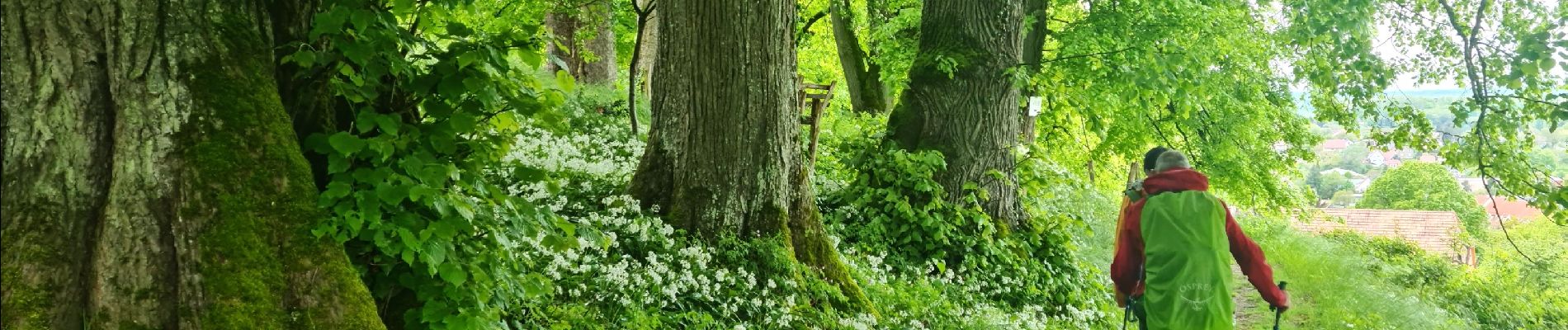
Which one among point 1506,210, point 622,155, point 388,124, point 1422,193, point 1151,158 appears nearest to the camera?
point 388,124

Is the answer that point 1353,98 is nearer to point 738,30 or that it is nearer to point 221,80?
point 738,30

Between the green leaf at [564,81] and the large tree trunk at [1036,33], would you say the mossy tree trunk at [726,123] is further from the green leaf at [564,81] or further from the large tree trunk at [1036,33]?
the large tree trunk at [1036,33]

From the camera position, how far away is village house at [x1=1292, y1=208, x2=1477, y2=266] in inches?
1134

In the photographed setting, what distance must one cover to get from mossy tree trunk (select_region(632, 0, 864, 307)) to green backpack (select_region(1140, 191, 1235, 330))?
199 centimetres

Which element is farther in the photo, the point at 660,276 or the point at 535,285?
the point at 660,276

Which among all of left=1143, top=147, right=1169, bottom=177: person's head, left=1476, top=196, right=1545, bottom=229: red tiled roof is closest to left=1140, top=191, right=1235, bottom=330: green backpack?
left=1143, top=147, right=1169, bottom=177: person's head

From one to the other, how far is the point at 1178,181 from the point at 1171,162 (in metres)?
0.14

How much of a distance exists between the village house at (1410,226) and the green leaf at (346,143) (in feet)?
91.7

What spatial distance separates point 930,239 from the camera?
852 centimetres

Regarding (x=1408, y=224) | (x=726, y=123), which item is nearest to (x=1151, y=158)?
(x=726, y=123)

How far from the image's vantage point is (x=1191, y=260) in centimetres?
494

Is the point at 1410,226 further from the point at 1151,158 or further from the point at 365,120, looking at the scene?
the point at 365,120

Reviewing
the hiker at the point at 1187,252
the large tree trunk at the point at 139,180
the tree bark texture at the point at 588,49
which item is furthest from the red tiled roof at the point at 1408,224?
the large tree trunk at the point at 139,180

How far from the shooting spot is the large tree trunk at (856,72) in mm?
14422
